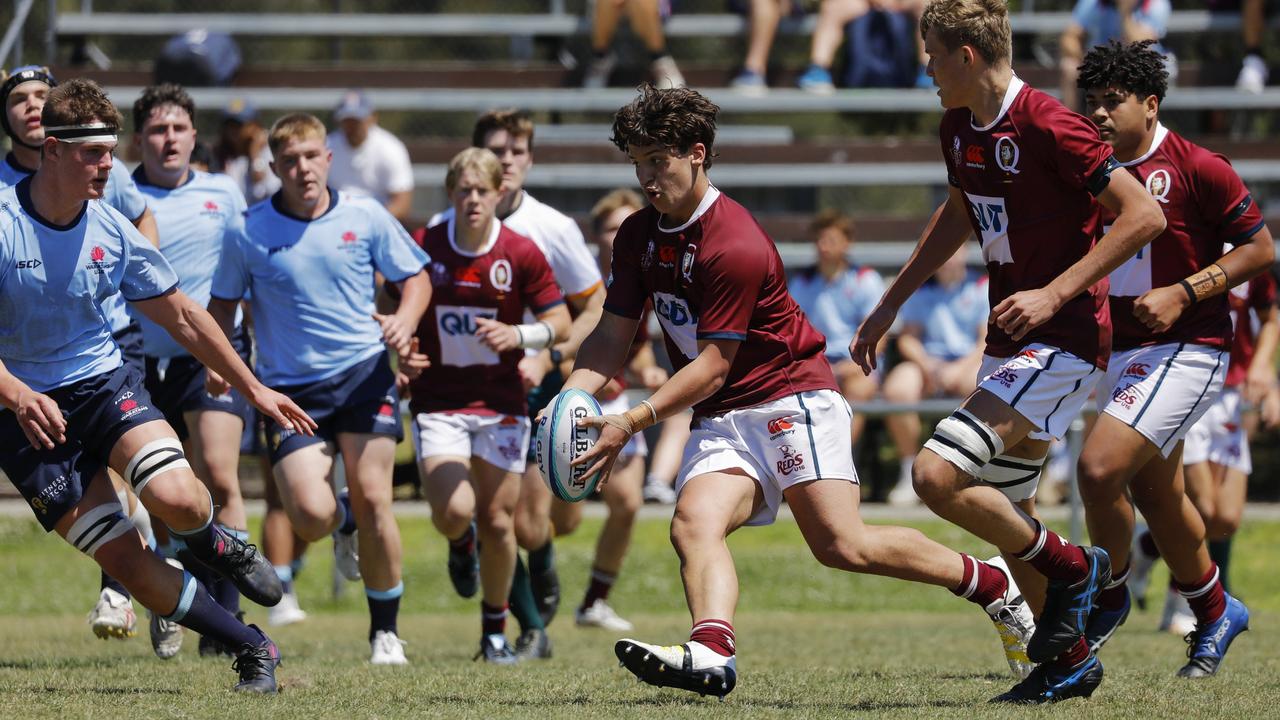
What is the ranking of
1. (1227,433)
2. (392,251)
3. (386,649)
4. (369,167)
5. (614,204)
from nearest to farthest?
(386,649)
(392,251)
(1227,433)
(614,204)
(369,167)

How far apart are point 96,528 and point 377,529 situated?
1836 millimetres

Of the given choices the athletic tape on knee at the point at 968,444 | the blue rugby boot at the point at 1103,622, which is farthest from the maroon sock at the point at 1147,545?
the athletic tape on knee at the point at 968,444

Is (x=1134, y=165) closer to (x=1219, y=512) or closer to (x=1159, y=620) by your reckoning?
(x=1219, y=512)

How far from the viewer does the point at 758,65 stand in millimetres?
15062

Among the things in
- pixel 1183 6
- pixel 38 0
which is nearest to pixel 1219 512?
pixel 1183 6

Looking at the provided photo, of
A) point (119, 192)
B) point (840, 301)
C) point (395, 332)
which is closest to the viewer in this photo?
point (119, 192)

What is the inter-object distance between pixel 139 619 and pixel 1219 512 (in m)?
6.25

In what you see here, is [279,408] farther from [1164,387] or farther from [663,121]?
[1164,387]

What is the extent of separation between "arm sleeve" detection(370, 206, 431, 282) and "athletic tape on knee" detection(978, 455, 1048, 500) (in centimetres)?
302

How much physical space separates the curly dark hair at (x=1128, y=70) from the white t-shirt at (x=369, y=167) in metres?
6.91

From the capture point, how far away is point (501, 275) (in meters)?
7.81

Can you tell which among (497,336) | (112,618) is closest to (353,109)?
(497,336)

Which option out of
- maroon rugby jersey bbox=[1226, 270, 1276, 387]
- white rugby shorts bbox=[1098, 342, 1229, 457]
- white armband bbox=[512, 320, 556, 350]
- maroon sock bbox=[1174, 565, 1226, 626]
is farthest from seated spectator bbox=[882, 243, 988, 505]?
white rugby shorts bbox=[1098, 342, 1229, 457]

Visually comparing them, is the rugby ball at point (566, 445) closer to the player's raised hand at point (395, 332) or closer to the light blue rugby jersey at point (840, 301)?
the player's raised hand at point (395, 332)
